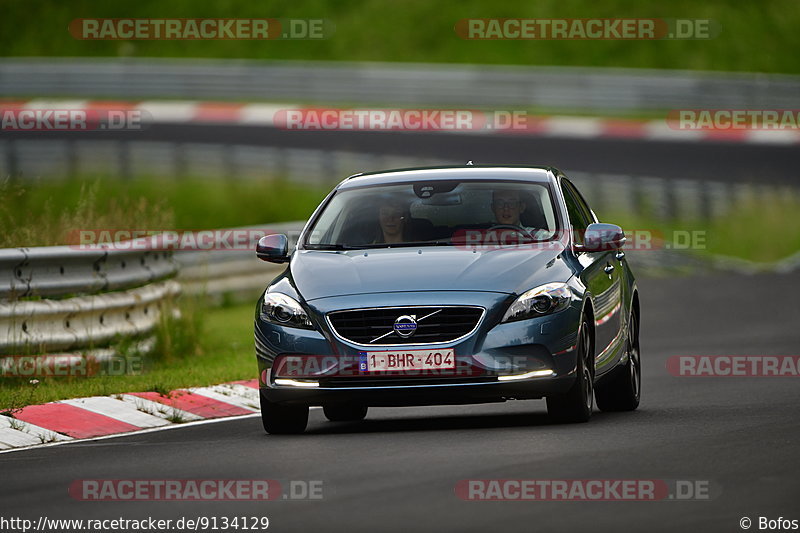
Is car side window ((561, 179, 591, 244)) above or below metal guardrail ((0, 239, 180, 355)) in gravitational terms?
above

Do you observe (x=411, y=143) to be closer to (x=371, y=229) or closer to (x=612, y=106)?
(x=612, y=106)

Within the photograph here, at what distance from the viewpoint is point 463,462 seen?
921cm

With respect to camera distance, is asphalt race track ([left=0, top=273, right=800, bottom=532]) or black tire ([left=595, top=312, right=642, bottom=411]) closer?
asphalt race track ([left=0, top=273, right=800, bottom=532])

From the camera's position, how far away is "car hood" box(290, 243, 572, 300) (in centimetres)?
1072

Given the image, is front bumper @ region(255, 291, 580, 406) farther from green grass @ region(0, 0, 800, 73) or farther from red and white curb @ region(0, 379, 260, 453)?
green grass @ region(0, 0, 800, 73)

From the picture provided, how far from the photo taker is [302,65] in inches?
1818

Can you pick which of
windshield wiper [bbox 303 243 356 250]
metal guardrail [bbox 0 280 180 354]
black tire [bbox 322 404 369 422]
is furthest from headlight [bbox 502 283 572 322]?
metal guardrail [bbox 0 280 180 354]

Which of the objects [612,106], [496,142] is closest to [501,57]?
[612,106]

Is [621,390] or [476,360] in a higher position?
[476,360]

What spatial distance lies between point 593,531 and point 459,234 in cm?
456

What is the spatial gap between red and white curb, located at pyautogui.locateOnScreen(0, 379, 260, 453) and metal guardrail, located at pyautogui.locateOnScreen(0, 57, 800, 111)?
1108 inches

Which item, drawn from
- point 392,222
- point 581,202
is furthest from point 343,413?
point 581,202

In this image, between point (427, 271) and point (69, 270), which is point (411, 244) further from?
point (69, 270)

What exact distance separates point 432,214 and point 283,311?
141 centimetres
